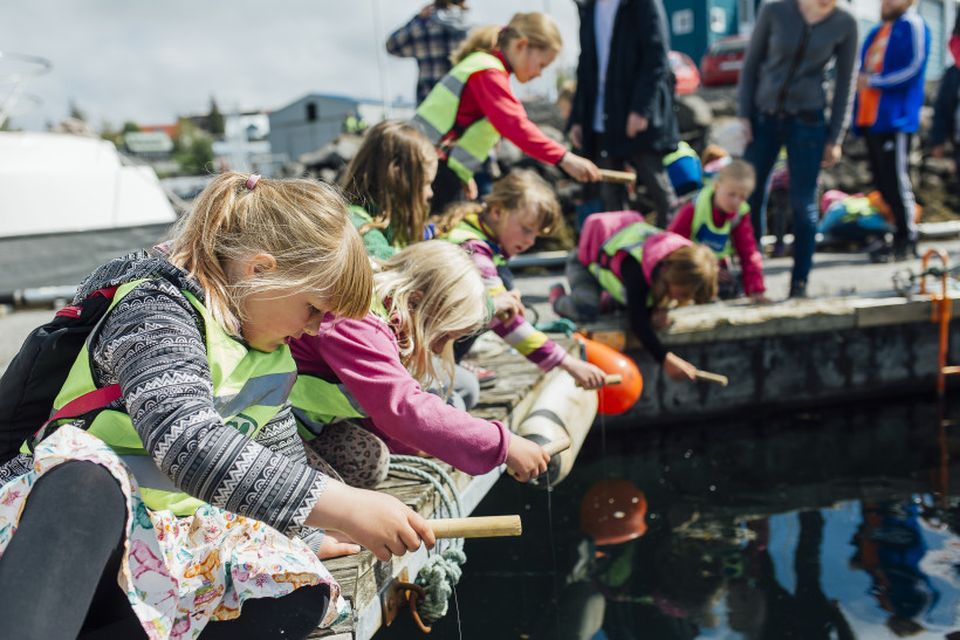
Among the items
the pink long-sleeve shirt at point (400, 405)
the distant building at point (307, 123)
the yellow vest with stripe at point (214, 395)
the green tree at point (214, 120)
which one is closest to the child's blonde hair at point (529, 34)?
the pink long-sleeve shirt at point (400, 405)

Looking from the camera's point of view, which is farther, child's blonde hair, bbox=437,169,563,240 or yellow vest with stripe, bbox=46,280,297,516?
child's blonde hair, bbox=437,169,563,240

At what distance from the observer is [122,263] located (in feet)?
5.58

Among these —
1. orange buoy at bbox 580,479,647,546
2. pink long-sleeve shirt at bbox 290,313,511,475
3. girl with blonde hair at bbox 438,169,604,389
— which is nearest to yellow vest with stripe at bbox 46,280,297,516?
pink long-sleeve shirt at bbox 290,313,511,475

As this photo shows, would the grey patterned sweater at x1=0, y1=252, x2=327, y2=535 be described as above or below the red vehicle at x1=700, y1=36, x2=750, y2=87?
below

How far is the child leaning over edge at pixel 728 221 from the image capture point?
16.3 ft

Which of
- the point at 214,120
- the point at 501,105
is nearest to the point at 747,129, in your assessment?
the point at 501,105

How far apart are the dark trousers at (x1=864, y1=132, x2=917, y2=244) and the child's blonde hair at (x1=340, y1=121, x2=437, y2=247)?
442 cm

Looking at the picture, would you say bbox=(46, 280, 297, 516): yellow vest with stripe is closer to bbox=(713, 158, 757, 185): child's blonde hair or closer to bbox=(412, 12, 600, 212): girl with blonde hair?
bbox=(412, 12, 600, 212): girl with blonde hair

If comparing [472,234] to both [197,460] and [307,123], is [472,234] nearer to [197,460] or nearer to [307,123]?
[197,460]

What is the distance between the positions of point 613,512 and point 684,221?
183 cm

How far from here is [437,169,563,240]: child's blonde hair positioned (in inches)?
140

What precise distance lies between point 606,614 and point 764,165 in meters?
3.24

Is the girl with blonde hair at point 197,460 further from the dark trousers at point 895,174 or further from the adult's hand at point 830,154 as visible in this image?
the dark trousers at point 895,174

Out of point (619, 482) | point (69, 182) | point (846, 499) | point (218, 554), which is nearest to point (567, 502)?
point (619, 482)
